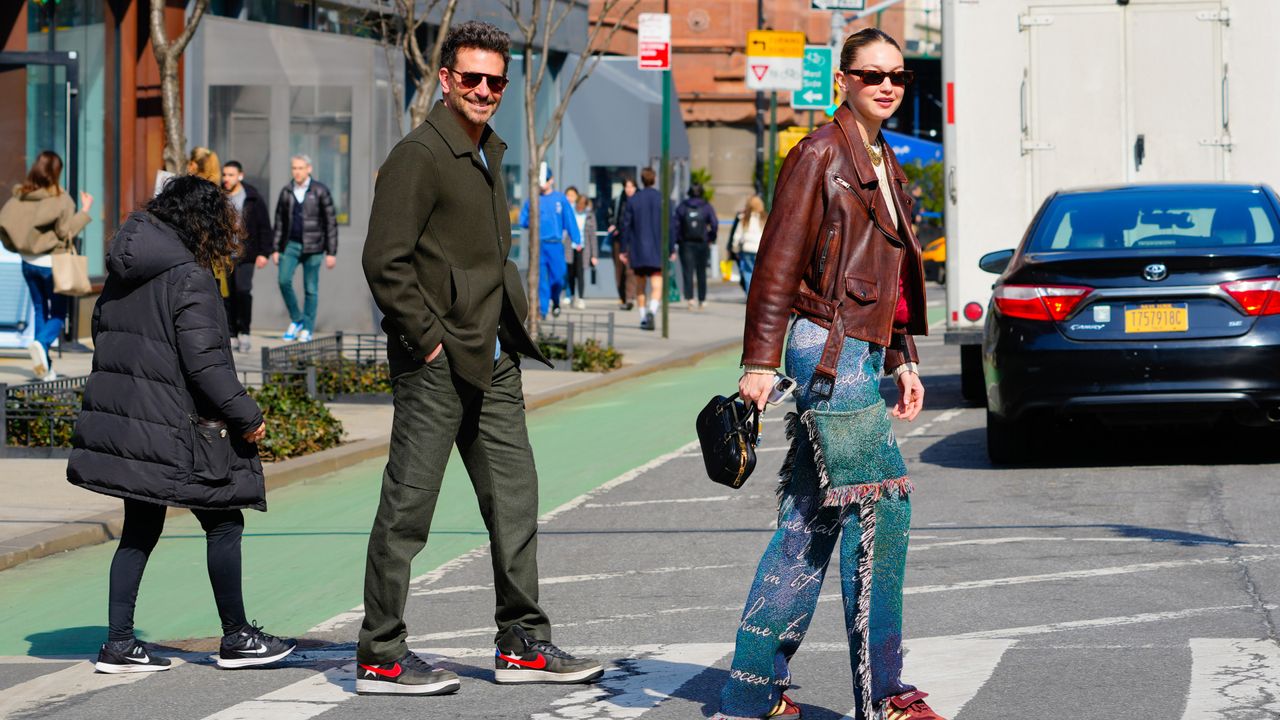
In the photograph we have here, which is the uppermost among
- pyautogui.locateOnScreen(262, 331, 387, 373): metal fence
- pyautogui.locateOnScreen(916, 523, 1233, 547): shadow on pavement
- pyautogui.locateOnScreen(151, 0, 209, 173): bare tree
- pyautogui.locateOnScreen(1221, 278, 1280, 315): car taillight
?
pyautogui.locateOnScreen(151, 0, 209, 173): bare tree

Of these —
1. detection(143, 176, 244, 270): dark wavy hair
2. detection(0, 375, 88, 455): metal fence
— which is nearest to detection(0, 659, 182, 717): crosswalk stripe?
detection(143, 176, 244, 270): dark wavy hair

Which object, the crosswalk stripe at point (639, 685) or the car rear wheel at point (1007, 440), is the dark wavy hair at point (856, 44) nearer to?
the crosswalk stripe at point (639, 685)

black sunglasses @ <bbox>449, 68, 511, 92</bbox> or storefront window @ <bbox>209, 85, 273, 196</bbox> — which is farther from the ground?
storefront window @ <bbox>209, 85, 273, 196</bbox>

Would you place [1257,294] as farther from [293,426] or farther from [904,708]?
[904,708]

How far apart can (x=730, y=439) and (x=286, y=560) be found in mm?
4106

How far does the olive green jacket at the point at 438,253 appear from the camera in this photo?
5.93 meters

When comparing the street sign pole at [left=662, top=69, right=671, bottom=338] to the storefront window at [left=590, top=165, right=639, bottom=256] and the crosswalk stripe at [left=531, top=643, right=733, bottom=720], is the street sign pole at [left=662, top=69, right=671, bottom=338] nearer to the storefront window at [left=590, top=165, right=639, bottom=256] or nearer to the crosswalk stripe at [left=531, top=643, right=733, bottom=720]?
the storefront window at [left=590, top=165, right=639, bottom=256]

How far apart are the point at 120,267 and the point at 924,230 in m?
41.4

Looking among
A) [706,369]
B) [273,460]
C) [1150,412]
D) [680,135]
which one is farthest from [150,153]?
[680,135]

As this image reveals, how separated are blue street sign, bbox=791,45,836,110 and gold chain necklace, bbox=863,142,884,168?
26.9 metres

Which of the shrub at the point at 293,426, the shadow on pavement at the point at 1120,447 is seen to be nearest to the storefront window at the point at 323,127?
the shrub at the point at 293,426

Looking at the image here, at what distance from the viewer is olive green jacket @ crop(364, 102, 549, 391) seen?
19.5ft

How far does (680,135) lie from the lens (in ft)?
136

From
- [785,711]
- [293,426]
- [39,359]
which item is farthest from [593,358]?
[785,711]
